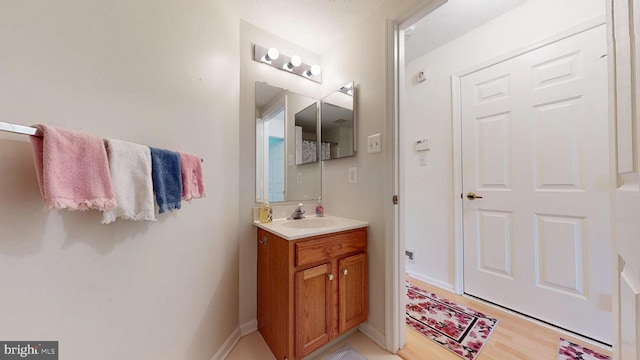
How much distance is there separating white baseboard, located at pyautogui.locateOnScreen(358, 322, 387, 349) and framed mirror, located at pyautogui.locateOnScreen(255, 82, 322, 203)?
103 cm

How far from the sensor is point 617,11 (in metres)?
0.53

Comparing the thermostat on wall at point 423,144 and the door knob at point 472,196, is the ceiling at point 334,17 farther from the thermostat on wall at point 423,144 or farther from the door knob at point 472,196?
→ the door knob at point 472,196

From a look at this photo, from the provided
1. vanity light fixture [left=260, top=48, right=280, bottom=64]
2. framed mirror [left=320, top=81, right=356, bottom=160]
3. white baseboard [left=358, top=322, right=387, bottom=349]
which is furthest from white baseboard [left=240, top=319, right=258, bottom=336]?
vanity light fixture [left=260, top=48, right=280, bottom=64]

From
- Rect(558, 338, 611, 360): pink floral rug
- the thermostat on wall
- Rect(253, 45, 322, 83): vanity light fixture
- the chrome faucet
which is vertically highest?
Rect(253, 45, 322, 83): vanity light fixture

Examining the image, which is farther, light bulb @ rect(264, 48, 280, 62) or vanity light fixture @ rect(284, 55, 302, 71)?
vanity light fixture @ rect(284, 55, 302, 71)

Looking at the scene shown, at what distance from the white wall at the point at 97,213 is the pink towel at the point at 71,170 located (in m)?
0.11

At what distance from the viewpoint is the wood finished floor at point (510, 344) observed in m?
1.27

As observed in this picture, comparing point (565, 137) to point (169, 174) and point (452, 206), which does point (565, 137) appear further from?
point (169, 174)

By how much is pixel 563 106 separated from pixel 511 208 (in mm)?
796

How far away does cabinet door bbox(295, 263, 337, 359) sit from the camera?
116cm

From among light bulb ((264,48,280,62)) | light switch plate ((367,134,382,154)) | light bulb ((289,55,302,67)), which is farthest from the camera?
light bulb ((289,55,302,67))

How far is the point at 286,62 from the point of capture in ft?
5.74

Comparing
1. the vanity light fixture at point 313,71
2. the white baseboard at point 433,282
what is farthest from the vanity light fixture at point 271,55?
the white baseboard at point 433,282

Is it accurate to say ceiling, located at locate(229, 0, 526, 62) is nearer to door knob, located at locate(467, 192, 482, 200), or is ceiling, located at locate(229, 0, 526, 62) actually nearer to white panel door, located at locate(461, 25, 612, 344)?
white panel door, located at locate(461, 25, 612, 344)
